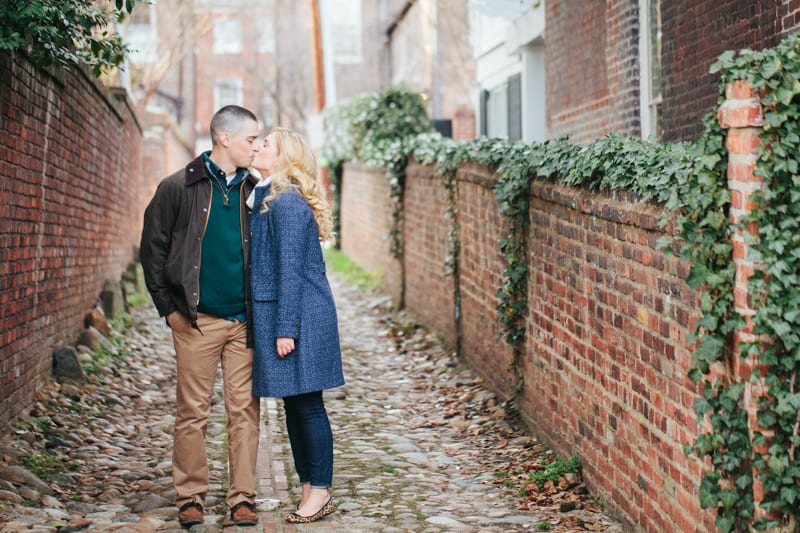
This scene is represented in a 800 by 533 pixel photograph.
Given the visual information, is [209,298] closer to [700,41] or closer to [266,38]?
[700,41]

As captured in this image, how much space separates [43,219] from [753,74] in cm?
543

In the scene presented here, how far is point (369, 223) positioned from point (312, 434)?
12.6 meters

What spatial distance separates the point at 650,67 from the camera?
10695 millimetres

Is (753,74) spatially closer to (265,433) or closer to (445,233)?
(265,433)

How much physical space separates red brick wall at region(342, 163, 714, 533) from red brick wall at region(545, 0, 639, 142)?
2.76 metres

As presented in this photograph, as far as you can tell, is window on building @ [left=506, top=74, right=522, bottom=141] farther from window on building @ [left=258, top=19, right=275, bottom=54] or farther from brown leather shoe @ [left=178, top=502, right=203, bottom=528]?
window on building @ [left=258, top=19, right=275, bottom=54]

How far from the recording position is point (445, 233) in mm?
10938

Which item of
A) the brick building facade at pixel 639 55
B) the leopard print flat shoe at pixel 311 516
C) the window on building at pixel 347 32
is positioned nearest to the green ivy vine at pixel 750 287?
the leopard print flat shoe at pixel 311 516

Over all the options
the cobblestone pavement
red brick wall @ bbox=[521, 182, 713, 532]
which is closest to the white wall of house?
the cobblestone pavement

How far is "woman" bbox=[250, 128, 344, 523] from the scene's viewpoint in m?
5.30

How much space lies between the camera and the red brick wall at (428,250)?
35.8 feet

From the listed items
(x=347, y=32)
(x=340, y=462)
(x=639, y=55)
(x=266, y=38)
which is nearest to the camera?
(x=340, y=462)

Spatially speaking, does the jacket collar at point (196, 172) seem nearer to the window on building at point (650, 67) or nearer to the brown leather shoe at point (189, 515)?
the brown leather shoe at point (189, 515)

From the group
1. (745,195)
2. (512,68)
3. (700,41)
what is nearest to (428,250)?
(700,41)
